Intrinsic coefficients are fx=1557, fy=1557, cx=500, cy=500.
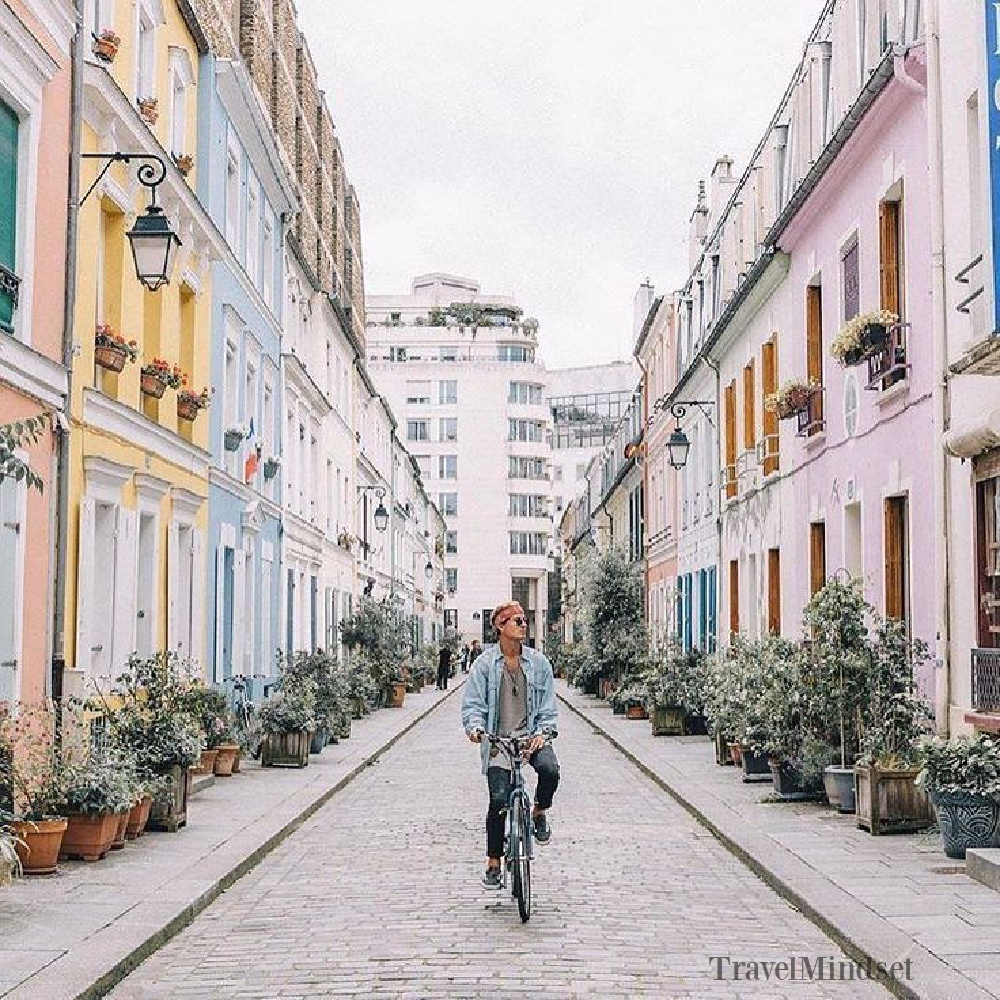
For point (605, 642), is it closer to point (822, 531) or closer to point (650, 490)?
point (650, 490)

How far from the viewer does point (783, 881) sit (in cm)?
1001

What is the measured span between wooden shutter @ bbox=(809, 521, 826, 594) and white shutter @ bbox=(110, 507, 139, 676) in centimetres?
841

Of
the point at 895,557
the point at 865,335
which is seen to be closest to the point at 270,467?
the point at 895,557

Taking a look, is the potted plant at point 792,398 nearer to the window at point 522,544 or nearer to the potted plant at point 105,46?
the potted plant at point 105,46

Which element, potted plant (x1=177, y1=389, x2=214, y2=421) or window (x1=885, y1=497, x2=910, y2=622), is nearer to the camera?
window (x1=885, y1=497, x2=910, y2=622)

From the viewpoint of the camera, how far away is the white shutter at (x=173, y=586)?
1784 cm

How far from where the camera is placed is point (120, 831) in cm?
1127

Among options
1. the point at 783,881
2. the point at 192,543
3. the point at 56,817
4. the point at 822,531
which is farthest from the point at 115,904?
the point at 822,531

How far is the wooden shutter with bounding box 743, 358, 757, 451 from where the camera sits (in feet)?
80.0

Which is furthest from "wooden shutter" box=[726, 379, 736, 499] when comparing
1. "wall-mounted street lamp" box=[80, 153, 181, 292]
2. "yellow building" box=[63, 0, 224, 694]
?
"wall-mounted street lamp" box=[80, 153, 181, 292]

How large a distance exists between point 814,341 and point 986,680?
8.24 meters

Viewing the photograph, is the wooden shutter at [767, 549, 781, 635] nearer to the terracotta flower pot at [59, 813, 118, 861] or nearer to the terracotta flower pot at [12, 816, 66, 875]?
the terracotta flower pot at [59, 813, 118, 861]

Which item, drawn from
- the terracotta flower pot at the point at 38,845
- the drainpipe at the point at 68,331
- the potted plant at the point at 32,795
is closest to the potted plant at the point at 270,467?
the drainpipe at the point at 68,331

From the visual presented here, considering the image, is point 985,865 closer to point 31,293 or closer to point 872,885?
point 872,885
